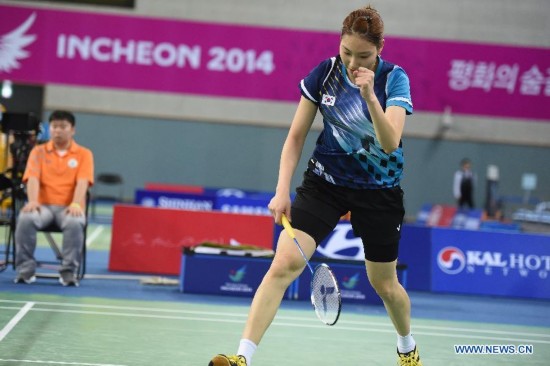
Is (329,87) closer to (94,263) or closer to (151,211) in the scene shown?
(151,211)

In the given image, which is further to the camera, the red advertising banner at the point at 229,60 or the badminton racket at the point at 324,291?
the red advertising banner at the point at 229,60

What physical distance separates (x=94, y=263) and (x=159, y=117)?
12.2 m

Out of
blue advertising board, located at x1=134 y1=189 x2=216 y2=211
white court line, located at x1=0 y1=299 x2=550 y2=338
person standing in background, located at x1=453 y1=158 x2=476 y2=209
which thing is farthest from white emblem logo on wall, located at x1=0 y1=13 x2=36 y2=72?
white court line, located at x1=0 y1=299 x2=550 y2=338

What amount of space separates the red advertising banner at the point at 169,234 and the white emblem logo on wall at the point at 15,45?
13.0 meters

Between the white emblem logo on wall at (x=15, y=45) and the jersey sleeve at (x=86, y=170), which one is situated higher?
the white emblem logo on wall at (x=15, y=45)

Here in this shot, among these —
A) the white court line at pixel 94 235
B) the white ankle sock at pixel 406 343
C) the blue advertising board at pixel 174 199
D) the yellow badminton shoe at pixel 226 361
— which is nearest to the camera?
the yellow badminton shoe at pixel 226 361

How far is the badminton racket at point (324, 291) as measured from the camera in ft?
12.5

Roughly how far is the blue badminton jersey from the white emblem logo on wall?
18.4 meters

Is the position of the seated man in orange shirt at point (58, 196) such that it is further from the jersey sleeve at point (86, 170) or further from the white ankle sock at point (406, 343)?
the white ankle sock at point (406, 343)

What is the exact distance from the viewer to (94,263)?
9.95 metres

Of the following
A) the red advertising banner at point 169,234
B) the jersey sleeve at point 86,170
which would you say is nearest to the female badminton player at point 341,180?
the jersey sleeve at point 86,170

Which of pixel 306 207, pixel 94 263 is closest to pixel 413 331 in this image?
pixel 306 207
